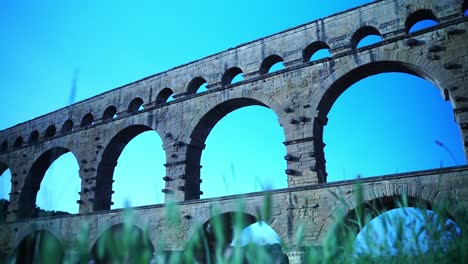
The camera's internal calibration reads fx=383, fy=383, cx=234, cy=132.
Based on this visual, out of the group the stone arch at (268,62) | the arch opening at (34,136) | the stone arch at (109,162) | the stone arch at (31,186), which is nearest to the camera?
the stone arch at (268,62)

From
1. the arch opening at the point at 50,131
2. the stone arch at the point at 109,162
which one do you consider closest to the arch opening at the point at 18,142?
the arch opening at the point at 50,131

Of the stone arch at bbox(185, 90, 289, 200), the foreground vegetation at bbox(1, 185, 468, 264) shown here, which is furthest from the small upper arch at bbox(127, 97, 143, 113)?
the foreground vegetation at bbox(1, 185, 468, 264)

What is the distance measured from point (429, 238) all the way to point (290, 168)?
34.1 ft

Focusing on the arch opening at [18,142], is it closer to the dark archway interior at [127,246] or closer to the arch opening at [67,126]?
the arch opening at [67,126]

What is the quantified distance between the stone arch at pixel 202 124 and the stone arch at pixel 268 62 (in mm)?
1073

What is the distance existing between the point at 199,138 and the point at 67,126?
9.33 m

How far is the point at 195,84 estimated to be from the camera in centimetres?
1692

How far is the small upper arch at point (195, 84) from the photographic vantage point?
16.7 metres

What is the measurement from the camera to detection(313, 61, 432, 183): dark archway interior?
493 inches

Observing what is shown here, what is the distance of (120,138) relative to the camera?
18406 millimetres

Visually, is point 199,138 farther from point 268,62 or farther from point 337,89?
point 337,89

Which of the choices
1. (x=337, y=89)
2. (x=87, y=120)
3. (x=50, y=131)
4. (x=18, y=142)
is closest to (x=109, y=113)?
(x=87, y=120)

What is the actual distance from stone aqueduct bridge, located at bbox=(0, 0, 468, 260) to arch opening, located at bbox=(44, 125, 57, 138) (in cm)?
189

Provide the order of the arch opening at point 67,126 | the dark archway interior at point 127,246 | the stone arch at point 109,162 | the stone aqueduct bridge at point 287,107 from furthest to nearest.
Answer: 1. the arch opening at point 67,126
2. the stone arch at point 109,162
3. the stone aqueduct bridge at point 287,107
4. the dark archway interior at point 127,246
